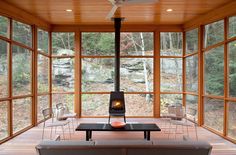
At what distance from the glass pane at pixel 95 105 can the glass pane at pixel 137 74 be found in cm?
84

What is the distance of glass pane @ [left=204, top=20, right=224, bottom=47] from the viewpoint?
18.2 feet

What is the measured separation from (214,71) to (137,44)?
9.49 ft

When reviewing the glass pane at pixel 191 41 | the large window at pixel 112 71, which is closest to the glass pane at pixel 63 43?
the large window at pixel 112 71

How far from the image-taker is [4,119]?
16.3 ft

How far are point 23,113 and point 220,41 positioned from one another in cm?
565

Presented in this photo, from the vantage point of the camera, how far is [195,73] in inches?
272

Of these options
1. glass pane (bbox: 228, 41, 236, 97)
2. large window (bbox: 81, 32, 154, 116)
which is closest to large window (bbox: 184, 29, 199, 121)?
large window (bbox: 81, 32, 154, 116)

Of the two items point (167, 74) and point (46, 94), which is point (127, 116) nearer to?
point (167, 74)

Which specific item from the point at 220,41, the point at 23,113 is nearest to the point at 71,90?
the point at 23,113

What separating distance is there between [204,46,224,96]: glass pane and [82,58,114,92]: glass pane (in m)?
3.21

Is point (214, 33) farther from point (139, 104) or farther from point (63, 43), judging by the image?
point (63, 43)

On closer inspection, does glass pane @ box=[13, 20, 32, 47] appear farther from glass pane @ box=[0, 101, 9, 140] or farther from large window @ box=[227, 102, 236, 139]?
large window @ box=[227, 102, 236, 139]

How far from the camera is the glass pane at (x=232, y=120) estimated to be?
4941 millimetres

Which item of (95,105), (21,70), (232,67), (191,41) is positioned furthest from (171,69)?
(21,70)
